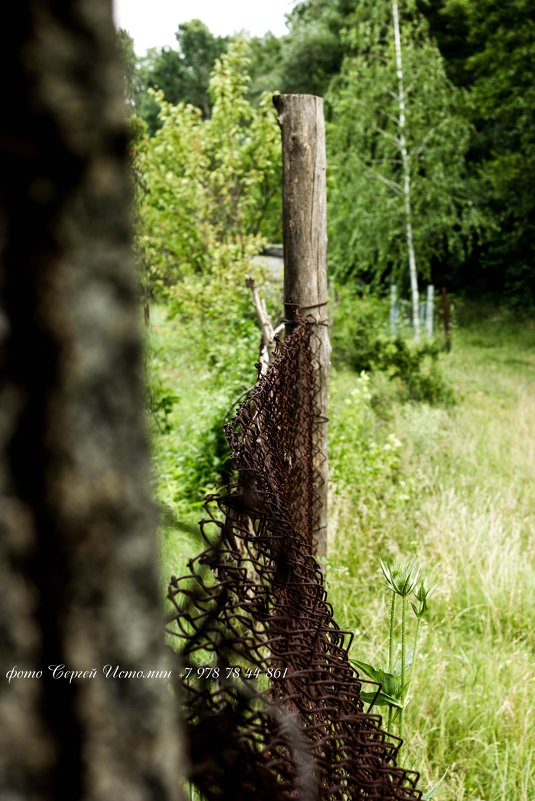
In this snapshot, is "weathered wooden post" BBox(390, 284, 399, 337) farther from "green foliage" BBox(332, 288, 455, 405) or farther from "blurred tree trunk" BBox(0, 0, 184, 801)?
"blurred tree trunk" BBox(0, 0, 184, 801)

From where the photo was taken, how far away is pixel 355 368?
1045 cm

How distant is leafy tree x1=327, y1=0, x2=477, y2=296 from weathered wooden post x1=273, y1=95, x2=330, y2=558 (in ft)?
43.6

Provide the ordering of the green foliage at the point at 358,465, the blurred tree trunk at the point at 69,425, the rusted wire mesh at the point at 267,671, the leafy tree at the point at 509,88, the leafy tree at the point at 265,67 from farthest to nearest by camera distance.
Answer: the leafy tree at the point at 265,67
the leafy tree at the point at 509,88
the green foliage at the point at 358,465
the rusted wire mesh at the point at 267,671
the blurred tree trunk at the point at 69,425

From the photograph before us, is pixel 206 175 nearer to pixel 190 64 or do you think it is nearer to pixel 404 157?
pixel 404 157

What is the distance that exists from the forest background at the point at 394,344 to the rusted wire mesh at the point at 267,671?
0.48 feet

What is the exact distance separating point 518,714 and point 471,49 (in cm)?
2302

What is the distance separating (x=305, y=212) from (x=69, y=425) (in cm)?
254

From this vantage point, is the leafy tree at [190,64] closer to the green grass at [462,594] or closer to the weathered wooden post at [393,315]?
the weathered wooden post at [393,315]

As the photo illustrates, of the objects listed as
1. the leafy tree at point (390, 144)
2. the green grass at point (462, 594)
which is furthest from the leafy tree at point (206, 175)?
the green grass at point (462, 594)

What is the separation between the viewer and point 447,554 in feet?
13.2

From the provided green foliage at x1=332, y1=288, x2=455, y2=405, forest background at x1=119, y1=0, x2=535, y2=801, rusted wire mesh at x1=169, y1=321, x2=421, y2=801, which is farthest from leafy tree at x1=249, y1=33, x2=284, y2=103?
rusted wire mesh at x1=169, y1=321, x2=421, y2=801

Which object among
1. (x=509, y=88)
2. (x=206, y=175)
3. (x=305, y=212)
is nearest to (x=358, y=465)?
(x=305, y=212)

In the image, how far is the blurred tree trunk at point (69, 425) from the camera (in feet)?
0.95

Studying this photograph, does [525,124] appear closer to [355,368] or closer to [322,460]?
[355,368]
